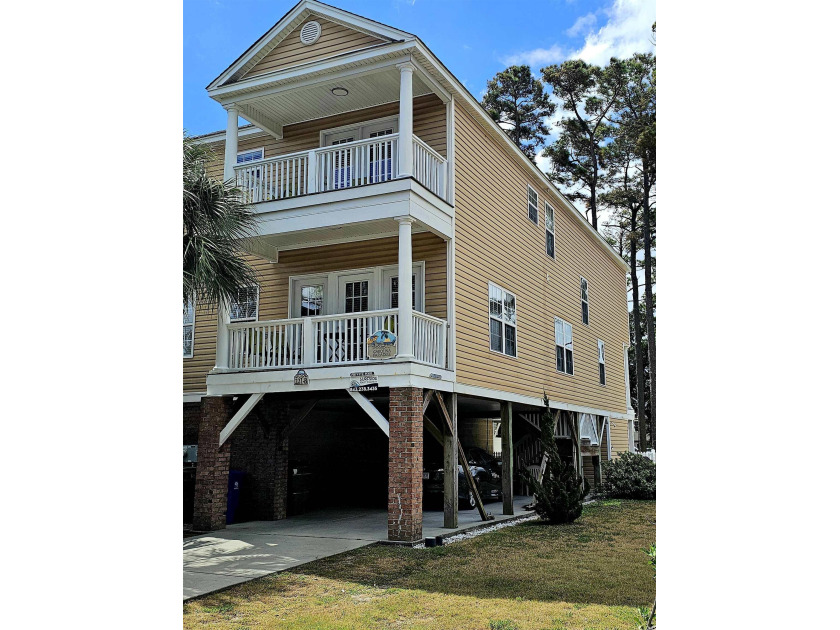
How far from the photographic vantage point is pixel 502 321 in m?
15.3

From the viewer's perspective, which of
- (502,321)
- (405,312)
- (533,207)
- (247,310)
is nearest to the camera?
(405,312)

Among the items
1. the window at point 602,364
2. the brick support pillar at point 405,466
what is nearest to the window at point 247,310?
the brick support pillar at point 405,466

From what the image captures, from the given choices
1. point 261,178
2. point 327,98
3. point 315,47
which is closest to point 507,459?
point 261,178

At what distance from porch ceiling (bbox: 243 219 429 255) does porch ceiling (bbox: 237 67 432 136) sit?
8.49 ft

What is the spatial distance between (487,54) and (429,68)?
25.3 metres

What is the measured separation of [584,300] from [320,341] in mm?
11906

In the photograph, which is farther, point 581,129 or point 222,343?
point 581,129

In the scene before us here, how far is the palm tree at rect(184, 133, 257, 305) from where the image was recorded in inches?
409

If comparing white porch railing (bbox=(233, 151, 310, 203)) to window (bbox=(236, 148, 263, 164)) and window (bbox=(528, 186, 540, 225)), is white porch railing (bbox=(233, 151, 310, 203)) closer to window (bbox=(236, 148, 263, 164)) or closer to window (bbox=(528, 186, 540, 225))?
window (bbox=(236, 148, 263, 164))

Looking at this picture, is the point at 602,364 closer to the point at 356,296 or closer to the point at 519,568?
the point at 356,296

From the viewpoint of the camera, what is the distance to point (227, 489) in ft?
41.4
